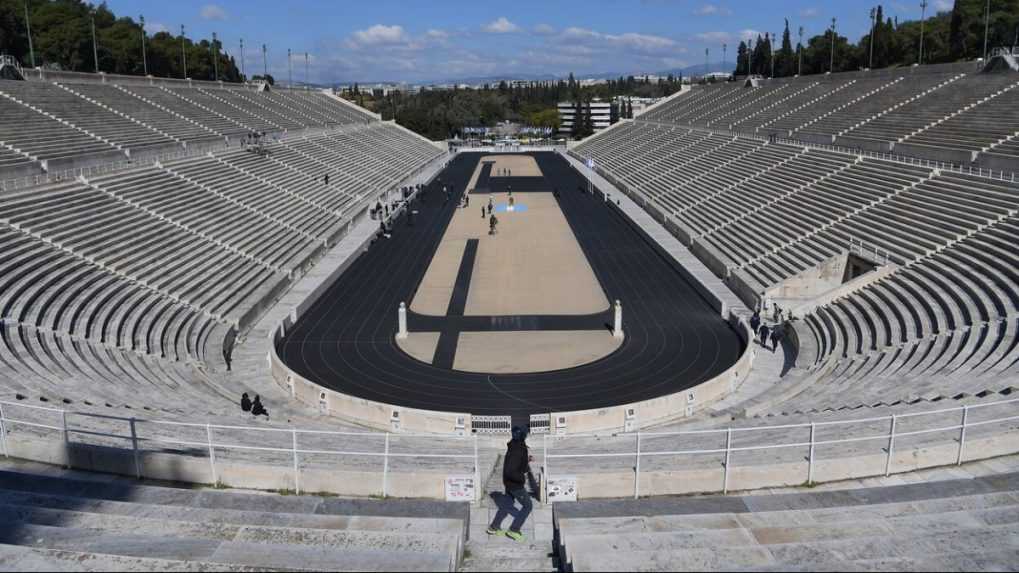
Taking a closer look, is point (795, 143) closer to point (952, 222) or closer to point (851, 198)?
point (851, 198)

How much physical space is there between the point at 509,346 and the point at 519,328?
1776 mm

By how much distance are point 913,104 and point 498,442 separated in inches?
1592

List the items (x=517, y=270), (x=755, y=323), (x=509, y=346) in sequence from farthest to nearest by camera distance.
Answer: (x=517, y=270), (x=755, y=323), (x=509, y=346)

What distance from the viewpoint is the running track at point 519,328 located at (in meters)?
17.7

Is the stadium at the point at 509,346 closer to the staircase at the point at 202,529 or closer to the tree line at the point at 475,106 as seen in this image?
the staircase at the point at 202,529

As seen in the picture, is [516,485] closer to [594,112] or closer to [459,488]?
[459,488]

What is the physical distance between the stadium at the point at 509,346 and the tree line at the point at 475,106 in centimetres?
5420

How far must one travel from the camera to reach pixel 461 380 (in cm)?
1862

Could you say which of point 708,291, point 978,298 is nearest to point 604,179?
point 708,291

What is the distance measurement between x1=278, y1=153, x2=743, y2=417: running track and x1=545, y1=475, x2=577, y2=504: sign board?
820 cm

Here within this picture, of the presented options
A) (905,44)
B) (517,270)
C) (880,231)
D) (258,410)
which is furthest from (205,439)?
(905,44)

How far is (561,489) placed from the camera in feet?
27.7

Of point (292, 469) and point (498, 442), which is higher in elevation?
point (292, 469)

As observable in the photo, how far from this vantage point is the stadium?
23.4 feet
